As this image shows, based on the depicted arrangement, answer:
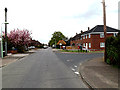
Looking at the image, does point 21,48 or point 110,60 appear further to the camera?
point 21,48

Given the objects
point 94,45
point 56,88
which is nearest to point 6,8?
point 56,88

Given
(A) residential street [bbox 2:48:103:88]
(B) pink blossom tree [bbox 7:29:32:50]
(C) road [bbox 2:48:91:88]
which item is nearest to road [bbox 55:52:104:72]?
(A) residential street [bbox 2:48:103:88]

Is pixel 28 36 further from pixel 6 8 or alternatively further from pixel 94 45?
pixel 94 45

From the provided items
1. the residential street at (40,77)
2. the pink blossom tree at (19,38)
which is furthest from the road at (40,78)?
the pink blossom tree at (19,38)

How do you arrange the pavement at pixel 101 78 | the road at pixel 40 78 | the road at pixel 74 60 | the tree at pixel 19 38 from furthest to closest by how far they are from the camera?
the tree at pixel 19 38
the road at pixel 74 60
the road at pixel 40 78
the pavement at pixel 101 78

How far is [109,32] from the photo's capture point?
1341 inches

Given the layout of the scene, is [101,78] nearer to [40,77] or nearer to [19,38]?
[40,77]

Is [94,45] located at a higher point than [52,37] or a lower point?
lower

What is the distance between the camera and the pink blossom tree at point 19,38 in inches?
1147

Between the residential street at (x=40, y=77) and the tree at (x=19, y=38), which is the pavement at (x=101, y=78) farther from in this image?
the tree at (x=19, y=38)

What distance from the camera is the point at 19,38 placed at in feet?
96.1

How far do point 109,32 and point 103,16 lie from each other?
2388cm

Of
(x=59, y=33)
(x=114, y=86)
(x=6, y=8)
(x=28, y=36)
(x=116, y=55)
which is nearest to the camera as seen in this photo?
(x=114, y=86)

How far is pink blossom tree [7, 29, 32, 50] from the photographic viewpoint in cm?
2914
